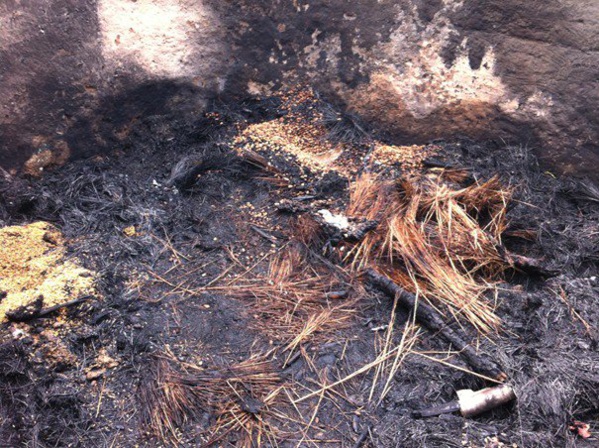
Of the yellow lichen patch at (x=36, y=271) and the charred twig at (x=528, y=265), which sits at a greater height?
the yellow lichen patch at (x=36, y=271)

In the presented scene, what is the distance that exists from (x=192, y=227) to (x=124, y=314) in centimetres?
56

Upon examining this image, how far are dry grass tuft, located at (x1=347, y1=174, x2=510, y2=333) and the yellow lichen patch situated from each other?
110 centimetres

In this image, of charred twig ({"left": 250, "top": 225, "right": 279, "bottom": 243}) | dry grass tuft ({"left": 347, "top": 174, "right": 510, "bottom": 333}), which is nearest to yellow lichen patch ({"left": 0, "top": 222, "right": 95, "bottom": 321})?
charred twig ({"left": 250, "top": 225, "right": 279, "bottom": 243})

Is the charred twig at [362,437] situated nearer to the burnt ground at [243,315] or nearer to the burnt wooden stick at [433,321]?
the burnt ground at [243,315]

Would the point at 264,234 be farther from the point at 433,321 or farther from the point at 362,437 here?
the point at 362,437

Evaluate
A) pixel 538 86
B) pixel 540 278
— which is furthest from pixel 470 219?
pixel 538 86

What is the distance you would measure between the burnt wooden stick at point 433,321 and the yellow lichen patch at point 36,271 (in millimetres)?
1128

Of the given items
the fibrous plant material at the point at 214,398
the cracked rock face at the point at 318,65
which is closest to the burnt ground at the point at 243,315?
the fibrous plant material at the point at 214,398

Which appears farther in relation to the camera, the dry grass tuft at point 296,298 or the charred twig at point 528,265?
the charred twig at point 528,265

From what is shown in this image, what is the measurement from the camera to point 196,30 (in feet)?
9.88

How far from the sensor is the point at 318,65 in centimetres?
317

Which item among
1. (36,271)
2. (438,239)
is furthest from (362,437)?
(36,271)

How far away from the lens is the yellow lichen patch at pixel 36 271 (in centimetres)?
229

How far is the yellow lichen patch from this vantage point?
2289 mm
